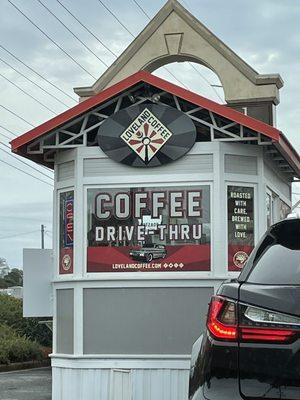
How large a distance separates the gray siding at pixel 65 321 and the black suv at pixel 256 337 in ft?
20.1

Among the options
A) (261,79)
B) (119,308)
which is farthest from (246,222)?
(261,79)

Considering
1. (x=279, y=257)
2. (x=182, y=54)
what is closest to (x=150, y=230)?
(x=279, y=257)

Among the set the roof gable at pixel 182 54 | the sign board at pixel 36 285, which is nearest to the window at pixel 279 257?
the sign board at pixel 36 285

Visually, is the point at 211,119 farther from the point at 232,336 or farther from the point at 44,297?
the point at 232,336

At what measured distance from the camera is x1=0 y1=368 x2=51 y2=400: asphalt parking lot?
Result: 11.8 meters

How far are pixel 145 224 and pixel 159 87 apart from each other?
1.82 meters

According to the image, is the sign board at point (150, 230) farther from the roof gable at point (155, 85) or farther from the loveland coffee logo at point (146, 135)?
the roof gable at point (155, 85)

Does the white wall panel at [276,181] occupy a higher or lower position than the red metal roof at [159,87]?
lower

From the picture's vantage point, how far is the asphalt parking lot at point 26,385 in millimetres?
11840

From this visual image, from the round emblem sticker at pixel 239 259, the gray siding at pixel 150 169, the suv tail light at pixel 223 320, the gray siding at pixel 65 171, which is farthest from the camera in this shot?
the gray siding at pixel 65 171

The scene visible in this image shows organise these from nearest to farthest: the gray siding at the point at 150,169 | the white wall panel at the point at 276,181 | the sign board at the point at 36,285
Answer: the gray siding at the point at 150,169, the white wall panel at the point at 276,181, the sign board at the point at 36,285

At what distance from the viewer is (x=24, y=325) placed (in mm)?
22156

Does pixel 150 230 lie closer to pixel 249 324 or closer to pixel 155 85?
pixel 155 85

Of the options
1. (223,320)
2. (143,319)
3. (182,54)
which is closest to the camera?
(223,320)
